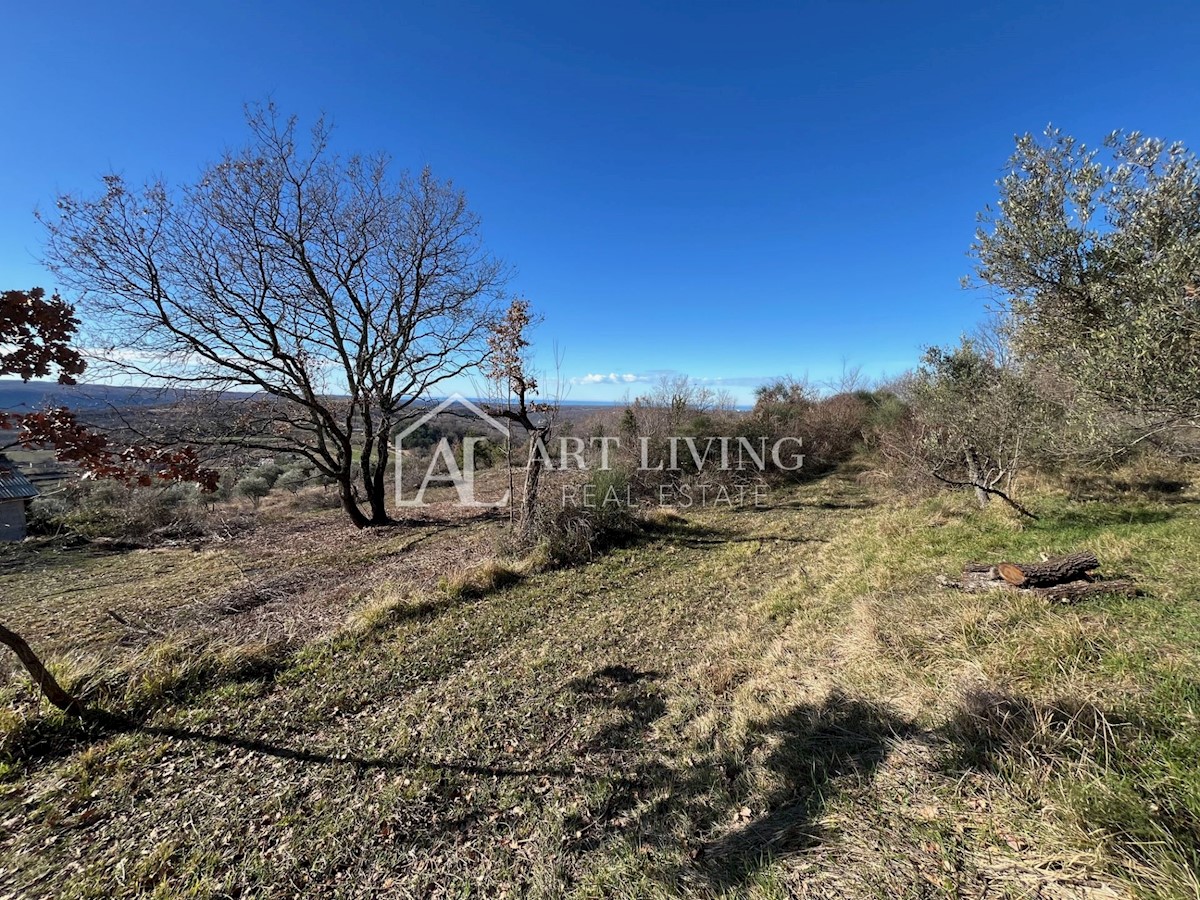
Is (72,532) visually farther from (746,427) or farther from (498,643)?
(746,427)

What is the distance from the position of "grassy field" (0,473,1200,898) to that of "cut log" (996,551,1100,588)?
1.30 feet

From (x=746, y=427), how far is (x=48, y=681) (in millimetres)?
→ 15213

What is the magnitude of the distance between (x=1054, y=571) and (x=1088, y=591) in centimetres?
26

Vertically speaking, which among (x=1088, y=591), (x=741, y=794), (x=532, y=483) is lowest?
(x=741, y=794)

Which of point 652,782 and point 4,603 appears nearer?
point 652,782

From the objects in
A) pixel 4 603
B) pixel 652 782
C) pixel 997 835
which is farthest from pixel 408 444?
pixel 997 835

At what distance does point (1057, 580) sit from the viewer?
148 inches

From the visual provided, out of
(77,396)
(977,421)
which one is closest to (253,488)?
(77,396)

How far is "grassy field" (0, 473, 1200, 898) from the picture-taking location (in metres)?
1.79

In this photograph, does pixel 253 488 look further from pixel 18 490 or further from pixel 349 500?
pixel 349 500

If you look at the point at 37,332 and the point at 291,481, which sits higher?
the point at 37,332

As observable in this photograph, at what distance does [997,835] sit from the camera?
171 cm

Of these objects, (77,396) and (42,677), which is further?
(77,396)

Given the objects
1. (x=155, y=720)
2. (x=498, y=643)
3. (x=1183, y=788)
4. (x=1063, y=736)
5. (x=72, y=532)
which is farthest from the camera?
(x=72, y=532)
